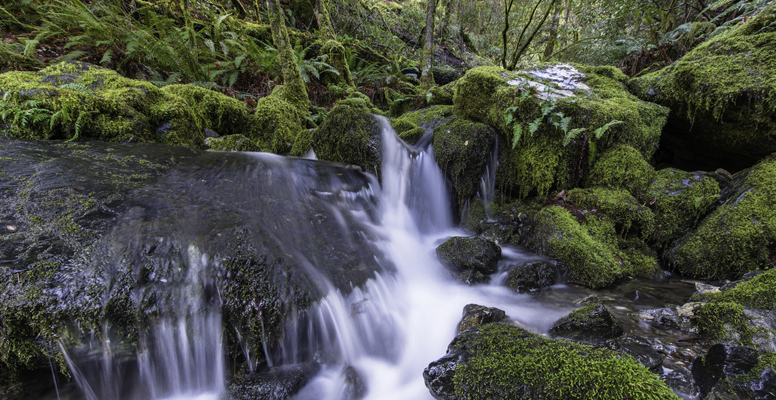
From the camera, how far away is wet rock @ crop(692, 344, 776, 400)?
1.57 meters

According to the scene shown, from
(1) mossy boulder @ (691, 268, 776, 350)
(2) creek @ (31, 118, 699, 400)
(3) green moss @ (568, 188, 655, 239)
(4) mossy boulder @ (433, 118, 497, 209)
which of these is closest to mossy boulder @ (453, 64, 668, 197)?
(4) mossy boulder @ (433, 118, 497, 209)

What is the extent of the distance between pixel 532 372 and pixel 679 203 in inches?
159

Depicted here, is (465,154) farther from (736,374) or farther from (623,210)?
(736,374)

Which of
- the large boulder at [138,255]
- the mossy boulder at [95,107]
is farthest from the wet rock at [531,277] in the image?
the mossy boulder at [95,107]

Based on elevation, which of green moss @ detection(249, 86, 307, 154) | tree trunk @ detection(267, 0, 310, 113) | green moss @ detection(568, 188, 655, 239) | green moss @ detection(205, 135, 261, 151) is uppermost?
tree trunk @ detection(267, 0, 310, 113)

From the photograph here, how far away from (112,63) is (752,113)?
1248cm

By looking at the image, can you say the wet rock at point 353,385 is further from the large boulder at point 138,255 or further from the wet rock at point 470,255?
the wet rock at point 470,255

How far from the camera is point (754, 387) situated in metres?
1.57

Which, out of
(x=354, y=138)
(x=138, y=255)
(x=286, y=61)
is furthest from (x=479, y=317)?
(x=286, y=61)

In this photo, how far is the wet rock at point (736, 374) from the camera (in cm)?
157

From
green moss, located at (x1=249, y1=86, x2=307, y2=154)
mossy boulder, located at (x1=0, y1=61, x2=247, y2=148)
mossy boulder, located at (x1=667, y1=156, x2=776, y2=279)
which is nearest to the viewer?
mossy boulder, located at (x1=667, y1=156, x2=776, y2=279)

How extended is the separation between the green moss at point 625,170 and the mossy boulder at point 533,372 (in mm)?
3511

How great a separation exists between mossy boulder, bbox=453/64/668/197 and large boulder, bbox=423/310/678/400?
3403 mm

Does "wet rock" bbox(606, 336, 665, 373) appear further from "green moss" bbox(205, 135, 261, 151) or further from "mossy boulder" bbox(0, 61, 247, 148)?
"mossy boulder" bbox(0, 61, 247, 148)
